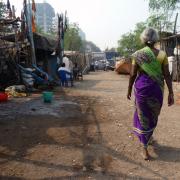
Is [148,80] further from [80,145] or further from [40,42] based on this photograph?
[40,42]

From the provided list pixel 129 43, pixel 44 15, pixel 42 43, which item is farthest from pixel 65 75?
pixel 44 15

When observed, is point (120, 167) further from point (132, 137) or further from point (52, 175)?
point (132, 137)

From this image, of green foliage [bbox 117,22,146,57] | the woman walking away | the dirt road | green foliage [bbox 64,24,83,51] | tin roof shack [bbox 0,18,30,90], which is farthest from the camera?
green foliage [bbox 64,24,83,51]

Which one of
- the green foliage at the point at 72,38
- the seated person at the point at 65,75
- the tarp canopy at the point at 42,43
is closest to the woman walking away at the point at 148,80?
the seated person at the point at 65,75

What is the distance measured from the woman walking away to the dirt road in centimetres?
45

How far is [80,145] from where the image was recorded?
5289mm

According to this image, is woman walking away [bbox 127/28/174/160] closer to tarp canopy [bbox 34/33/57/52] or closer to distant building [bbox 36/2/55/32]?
tarp canopy [bbox 34/33/57/52]

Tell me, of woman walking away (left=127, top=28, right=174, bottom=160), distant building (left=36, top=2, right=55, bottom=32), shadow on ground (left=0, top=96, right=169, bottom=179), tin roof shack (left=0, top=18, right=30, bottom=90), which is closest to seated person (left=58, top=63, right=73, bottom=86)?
tin roof shack (left=0, top=18, right=30, bottom=90)

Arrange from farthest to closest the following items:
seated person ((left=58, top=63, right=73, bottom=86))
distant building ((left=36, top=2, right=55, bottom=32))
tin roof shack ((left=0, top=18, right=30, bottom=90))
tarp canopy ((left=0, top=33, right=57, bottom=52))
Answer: distant building ((left=36, top=2, right=55, bottom=32))
seated person ((left=58, top=63, right=73, bottom=86))
tarp canopy ((left=0, top=33, right=57, bottom=52))
tin roof shack ((left=0, top=18, right=30, bottom=90))

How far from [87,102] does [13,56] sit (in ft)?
15.5

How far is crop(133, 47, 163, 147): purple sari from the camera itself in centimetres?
466

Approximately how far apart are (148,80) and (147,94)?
22 cm

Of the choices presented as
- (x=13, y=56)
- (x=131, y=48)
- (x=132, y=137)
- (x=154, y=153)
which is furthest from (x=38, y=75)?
(x=131, y=48)

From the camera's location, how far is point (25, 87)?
39.8 feet
